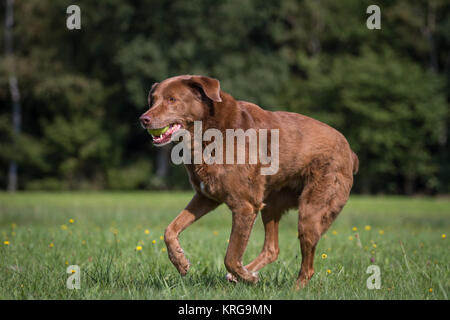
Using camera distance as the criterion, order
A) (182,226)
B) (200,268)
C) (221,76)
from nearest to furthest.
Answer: (182,226)
(200,268)
(221,76)

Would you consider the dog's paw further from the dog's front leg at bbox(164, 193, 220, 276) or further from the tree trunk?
the tree trunk

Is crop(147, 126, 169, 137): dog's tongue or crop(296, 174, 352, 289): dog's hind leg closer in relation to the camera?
crop(147, 126, 169, 137): dog's tongue

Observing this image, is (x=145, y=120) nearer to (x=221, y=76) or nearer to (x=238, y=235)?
(x=238, y=235)

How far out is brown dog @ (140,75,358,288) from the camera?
4398 mm

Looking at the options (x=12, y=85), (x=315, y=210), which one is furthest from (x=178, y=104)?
(x=12, y=85)

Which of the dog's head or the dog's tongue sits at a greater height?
the dog's head

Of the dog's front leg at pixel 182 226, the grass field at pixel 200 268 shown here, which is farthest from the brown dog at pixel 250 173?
the grass field at pixel 200 268

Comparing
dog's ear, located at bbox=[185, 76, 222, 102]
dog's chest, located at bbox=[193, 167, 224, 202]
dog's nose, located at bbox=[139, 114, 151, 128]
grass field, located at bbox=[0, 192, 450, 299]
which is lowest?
grass field, located at bbox=[0, 192, 450, 299]

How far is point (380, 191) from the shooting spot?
27531mm

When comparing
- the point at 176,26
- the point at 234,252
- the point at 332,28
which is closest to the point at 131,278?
the point at 234,252

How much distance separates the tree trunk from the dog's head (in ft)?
77.0

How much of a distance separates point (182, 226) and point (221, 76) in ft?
71.4

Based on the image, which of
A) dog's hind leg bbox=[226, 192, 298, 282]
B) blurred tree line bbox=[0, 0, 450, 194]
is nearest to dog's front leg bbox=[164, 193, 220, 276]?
dog's hind leg bbox=[226, 192, 298, 282]

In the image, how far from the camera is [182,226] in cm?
457
